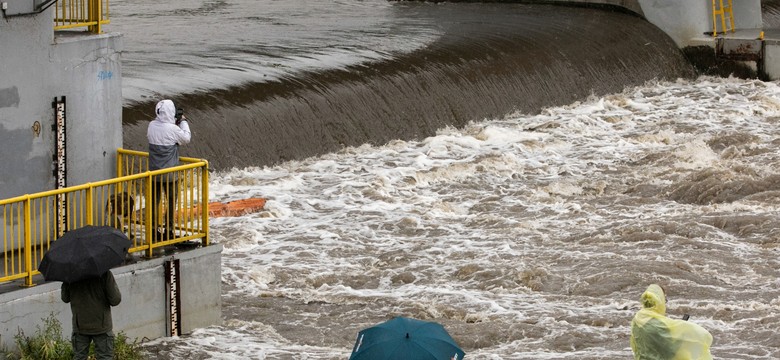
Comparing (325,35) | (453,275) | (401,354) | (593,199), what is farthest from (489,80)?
(401,354)

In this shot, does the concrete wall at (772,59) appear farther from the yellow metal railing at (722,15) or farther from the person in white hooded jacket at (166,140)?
the person in white hooded jacket at (166,140)

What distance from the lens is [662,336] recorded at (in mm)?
8914

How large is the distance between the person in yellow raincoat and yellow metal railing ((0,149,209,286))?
18.3 feet

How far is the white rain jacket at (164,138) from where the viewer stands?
13891 millimetres

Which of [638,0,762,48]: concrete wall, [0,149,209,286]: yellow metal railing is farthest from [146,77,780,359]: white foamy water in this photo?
[638,0,762,48]: concrete wall

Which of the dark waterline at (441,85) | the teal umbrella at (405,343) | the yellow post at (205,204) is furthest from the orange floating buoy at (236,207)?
the teal umbrella at (405,343)

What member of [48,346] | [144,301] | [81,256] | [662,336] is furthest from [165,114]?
[662,336]

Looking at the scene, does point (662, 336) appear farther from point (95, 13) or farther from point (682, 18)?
point (682, 18)

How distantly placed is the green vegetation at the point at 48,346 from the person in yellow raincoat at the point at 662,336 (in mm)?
4926

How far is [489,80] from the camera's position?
88.6 ft

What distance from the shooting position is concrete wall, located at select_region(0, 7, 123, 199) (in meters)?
13.0

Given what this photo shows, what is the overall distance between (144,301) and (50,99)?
81.8 inches

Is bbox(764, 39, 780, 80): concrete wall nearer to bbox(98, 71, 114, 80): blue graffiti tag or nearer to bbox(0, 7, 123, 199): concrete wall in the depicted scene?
bbox(0, 7, 123, 199): concrete wall

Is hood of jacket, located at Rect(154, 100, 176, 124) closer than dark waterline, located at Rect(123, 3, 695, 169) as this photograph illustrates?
Yes
